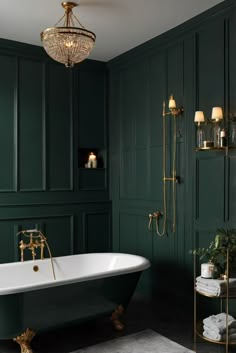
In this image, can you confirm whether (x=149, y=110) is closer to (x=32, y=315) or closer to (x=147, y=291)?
(x=147, y=291)

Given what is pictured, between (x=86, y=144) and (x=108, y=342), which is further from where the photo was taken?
(x=86, y=144)

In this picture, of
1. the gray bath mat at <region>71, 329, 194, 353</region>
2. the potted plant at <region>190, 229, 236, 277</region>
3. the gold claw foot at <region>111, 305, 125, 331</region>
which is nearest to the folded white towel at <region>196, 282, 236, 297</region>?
the potted plant at <region>190, 229, 236, 277</region>

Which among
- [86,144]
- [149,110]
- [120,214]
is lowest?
[120,214]

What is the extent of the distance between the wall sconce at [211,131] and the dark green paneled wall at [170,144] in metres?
0.12

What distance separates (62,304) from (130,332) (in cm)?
72

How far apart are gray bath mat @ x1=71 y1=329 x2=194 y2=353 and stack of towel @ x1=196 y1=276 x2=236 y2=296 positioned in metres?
0.49

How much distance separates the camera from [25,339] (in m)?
2.80

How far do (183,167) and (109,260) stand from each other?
3.76 feet

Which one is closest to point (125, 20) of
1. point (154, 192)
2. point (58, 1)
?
point (58, 1)

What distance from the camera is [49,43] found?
278 centimetres

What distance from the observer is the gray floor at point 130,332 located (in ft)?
9.87

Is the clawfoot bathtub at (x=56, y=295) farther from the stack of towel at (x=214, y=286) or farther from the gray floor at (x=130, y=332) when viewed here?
the stack of towel at (x=214, y=286)

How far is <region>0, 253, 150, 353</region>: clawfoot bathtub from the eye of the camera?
107 inches

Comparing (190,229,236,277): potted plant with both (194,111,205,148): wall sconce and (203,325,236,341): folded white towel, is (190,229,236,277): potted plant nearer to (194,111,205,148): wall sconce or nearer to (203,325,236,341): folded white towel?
(203,325,236,341): folded white towel
